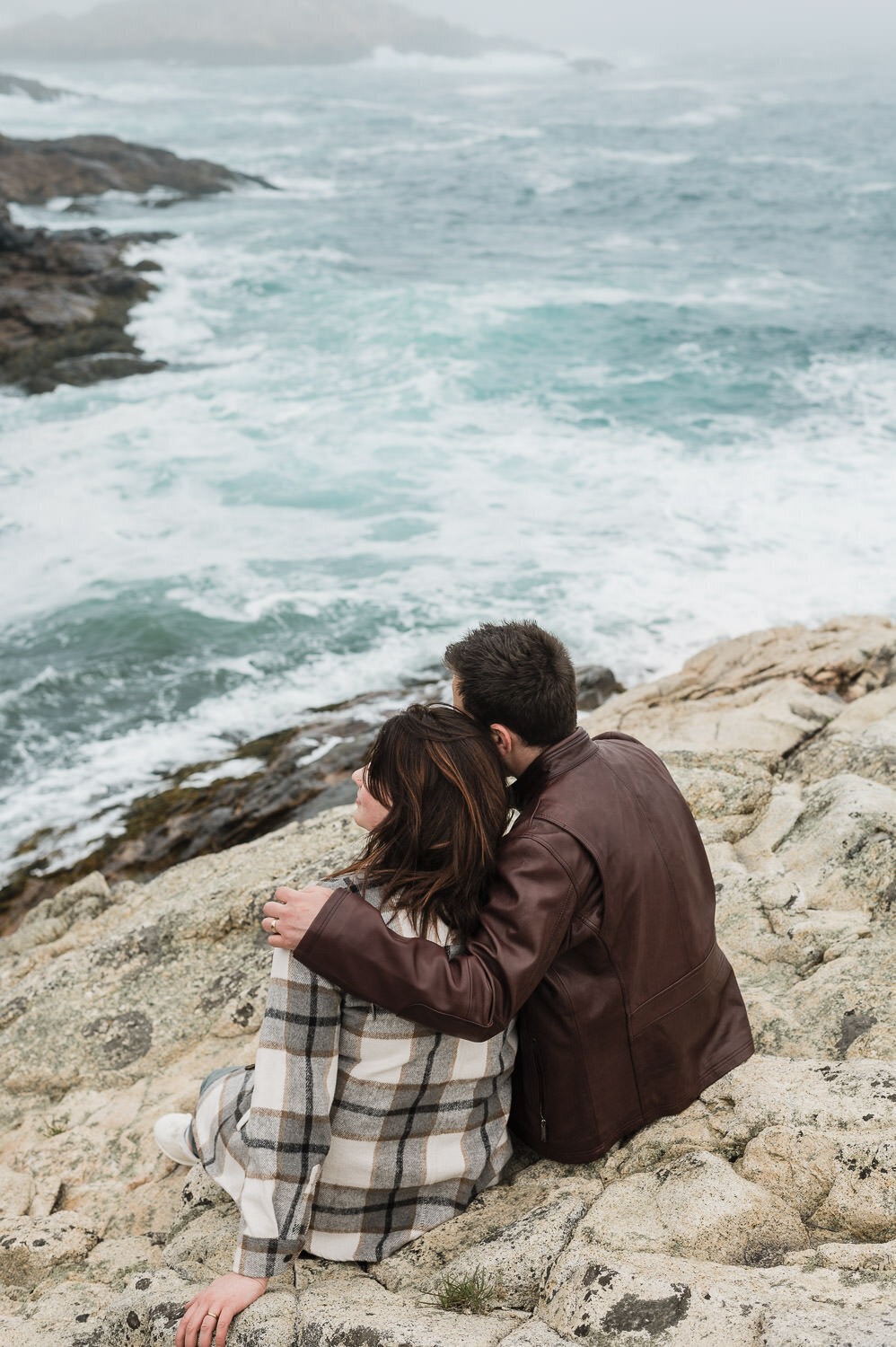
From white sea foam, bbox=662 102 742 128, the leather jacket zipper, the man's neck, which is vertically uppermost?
white sea foam, bbox=662 102 742 128

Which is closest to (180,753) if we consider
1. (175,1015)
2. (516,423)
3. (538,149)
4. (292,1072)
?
(175,1015)

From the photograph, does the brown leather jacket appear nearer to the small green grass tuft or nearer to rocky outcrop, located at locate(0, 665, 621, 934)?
the small green grass tuft

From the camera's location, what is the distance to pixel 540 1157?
2.86m

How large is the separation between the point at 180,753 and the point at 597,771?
7.15 m

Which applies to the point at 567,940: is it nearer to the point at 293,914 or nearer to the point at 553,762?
the point at 553,762

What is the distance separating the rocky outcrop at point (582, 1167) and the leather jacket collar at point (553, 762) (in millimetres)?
1055

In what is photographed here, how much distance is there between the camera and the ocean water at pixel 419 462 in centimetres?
1054

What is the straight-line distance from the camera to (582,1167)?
277cm

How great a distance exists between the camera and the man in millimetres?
2246

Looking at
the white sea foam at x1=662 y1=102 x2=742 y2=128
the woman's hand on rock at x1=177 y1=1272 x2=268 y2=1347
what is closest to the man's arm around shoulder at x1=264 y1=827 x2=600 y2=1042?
the woman's hand on rock at x1=177 y1=1272 x2=268 y2=1347

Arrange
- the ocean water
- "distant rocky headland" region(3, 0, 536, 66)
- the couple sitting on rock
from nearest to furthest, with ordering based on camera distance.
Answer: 1. the couple sitting on rock
2. the ocean water
3. "distant rocky headland" region(3, 0, 536, 66)

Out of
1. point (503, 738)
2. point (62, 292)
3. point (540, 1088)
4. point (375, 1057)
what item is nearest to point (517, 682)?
point (503, 738)

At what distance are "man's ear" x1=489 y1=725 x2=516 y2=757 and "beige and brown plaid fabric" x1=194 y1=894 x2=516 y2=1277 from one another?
0.51 metres

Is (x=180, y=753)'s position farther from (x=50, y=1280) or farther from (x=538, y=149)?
(x=538, y=149)
